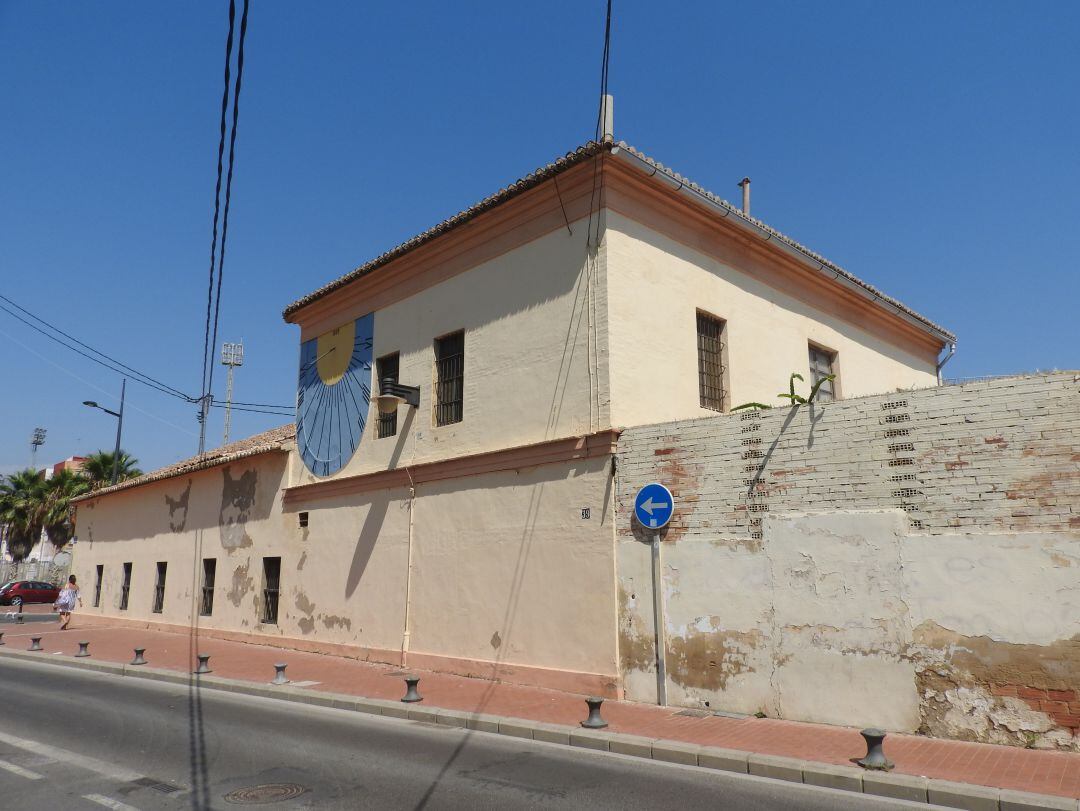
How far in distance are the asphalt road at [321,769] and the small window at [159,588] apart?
13.9 meters

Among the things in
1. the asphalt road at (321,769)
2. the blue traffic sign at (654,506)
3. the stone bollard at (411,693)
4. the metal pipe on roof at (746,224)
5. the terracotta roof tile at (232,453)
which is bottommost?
the asphalt road at (321,769)

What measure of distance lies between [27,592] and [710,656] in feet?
134

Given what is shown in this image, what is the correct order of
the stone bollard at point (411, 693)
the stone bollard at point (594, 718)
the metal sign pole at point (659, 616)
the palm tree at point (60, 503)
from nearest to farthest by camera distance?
the stone bollard at point (594, 718) < the metal sign pole at point (659, 616) < the stone bollard at point (411, 693) < the palm tree at point (60, 503)

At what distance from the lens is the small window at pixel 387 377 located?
15.2 metres

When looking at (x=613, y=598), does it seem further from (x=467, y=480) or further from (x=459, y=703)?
(x=467, y=480)

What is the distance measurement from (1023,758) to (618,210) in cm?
843

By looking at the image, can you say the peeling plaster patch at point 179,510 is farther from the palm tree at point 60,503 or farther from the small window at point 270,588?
the palm tree at point 60,503

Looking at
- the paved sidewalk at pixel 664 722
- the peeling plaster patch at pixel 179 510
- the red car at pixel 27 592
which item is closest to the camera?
the paved sidewalk at pixel 664 722

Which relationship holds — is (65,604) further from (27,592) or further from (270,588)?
(27,592)

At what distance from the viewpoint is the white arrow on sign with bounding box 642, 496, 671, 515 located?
10.0 metres

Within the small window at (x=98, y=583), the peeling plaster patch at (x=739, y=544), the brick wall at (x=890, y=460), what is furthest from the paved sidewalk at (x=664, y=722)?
the small window at (x=98, y=583)

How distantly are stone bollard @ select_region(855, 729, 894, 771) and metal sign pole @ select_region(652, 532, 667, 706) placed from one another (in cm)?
346

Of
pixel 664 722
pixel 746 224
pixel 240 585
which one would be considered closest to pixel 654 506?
pixel 664 722

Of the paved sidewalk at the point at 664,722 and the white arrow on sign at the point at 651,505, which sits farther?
the white arrow on sign at the point at 651,505
